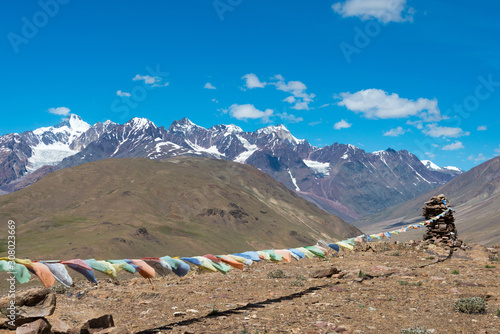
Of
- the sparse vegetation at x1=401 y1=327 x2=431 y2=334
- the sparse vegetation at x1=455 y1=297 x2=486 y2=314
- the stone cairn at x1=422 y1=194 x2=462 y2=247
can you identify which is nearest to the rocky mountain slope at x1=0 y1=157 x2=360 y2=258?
the stone cairn at x1=422 y1=194 x2=462 y2=247

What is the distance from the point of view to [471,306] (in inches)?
470

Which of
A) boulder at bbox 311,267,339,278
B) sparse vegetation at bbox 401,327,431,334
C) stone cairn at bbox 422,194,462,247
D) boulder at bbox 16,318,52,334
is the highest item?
stone cairn at bbox 422,194,462,247

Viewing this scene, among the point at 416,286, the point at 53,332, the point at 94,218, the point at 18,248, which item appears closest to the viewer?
the point at 53,332

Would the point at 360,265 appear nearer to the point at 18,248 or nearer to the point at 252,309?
the point at 252,309

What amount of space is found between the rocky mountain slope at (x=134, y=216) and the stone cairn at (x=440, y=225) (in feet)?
228

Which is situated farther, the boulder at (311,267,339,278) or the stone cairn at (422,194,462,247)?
the stone cairn at (422,194,462,247)

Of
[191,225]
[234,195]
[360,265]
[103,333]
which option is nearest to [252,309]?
[103,333]

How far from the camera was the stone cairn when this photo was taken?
25.3m

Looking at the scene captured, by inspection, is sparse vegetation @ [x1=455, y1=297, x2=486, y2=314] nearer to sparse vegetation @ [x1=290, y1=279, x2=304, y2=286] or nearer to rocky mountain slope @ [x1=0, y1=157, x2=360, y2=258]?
sparse vegetation @ [x1=290, y1=279, x2=304, y2=286]

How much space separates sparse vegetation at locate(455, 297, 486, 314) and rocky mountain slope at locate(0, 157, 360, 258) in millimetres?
77034

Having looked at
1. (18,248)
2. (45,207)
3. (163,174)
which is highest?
(163,174)

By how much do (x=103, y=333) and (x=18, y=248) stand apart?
90.7m

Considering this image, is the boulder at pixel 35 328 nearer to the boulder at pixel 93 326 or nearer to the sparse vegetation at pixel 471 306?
the boulder at pixel 93 326

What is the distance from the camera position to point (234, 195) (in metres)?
191
